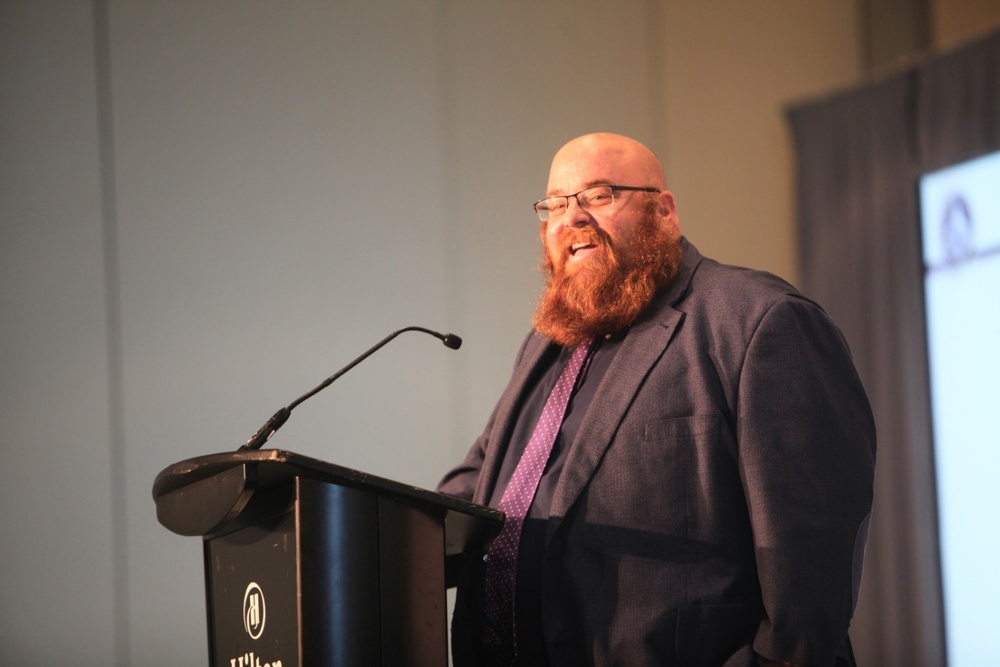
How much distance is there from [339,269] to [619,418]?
8.66ft

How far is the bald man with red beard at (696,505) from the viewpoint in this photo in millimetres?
1876

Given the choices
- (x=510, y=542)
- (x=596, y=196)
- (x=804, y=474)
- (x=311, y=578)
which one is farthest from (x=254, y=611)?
(x=596, y=196)

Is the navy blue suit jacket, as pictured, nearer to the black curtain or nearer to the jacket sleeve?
the jacket sleeve

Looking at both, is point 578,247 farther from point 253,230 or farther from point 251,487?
point 253,230

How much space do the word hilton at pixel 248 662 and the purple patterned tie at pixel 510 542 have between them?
1.67 feet

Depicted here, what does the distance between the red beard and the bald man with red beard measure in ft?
0.12

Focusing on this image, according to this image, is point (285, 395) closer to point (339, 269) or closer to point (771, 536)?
point (339, 269)

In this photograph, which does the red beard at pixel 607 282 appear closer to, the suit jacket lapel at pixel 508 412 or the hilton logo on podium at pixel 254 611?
the suit jacket lapel at pixel 508 412

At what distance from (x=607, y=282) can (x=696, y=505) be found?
548 millimetres

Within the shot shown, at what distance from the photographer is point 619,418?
2.05 m

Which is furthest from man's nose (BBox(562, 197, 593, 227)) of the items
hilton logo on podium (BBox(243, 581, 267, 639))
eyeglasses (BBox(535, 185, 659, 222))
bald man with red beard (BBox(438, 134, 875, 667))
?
hilton logo on podium (BBox(243, 581, 267, 639))

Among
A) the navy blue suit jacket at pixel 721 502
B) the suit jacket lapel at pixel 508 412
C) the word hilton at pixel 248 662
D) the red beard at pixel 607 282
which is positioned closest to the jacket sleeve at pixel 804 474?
the navy blue suit jacket at pixel 721 502

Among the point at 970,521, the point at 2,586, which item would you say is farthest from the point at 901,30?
the point at 2,586

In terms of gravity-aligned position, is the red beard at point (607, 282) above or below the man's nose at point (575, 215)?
below
